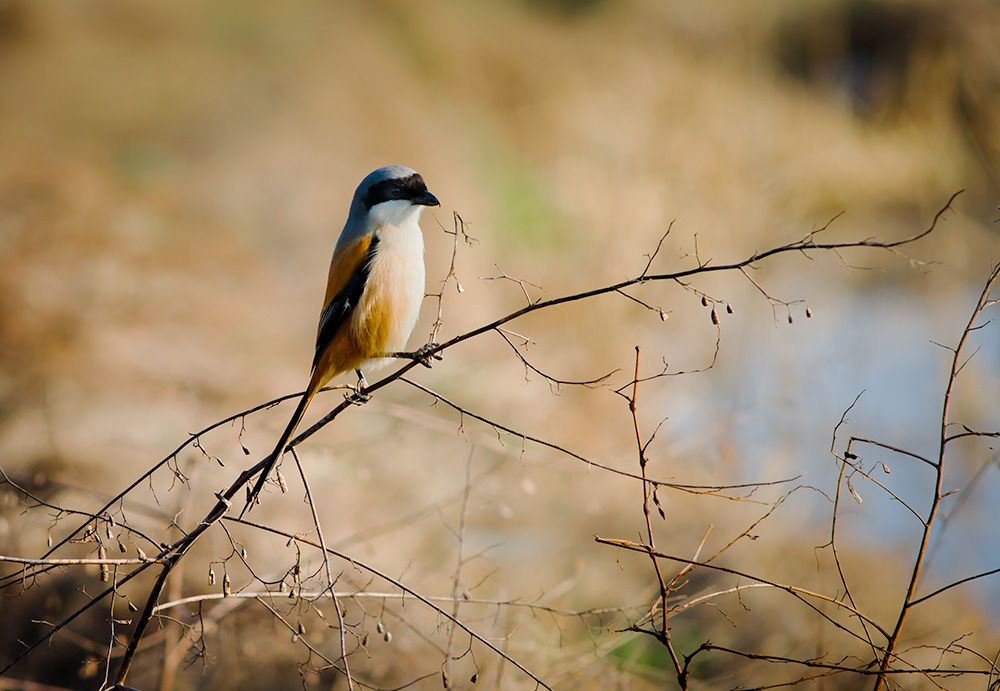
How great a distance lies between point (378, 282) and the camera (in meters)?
2.34

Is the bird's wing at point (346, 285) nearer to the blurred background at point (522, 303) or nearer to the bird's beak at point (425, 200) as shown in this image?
the bird's beak at point (425, 200)

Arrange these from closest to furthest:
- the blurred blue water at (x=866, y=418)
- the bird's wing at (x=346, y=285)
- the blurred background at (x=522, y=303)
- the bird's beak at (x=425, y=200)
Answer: the bird's beak at (x=425, y=200), the bird's wing at (x=346, y=285), the blurred background at (x=522, y=303), the blurred blue water at (x=866, y=418)

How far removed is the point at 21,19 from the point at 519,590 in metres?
9.16

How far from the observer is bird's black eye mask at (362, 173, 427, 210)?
7.48ft

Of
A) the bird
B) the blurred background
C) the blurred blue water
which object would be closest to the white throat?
the bird

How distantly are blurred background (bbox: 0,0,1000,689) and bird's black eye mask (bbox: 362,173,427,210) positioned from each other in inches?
30.2

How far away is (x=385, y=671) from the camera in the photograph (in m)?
3.27

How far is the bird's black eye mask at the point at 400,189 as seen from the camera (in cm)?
228

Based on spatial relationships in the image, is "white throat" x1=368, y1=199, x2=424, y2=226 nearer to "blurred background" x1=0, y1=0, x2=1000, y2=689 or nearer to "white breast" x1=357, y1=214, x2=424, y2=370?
"white breast" x1=357, y1=214, x2=424, y2=370

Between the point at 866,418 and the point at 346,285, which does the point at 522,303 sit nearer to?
the point at 866,418

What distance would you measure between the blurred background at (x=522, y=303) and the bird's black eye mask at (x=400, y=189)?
77cm

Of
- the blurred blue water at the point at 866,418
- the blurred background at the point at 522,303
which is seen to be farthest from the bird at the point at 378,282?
the blurred blue water at the point at 866,418

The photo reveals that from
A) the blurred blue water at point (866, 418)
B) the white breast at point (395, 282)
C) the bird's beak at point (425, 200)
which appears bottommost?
the white breast at point (395, 282)

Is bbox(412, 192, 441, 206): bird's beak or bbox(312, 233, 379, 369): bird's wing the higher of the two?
bbox(412, 192, 441, 206): bird's beak
